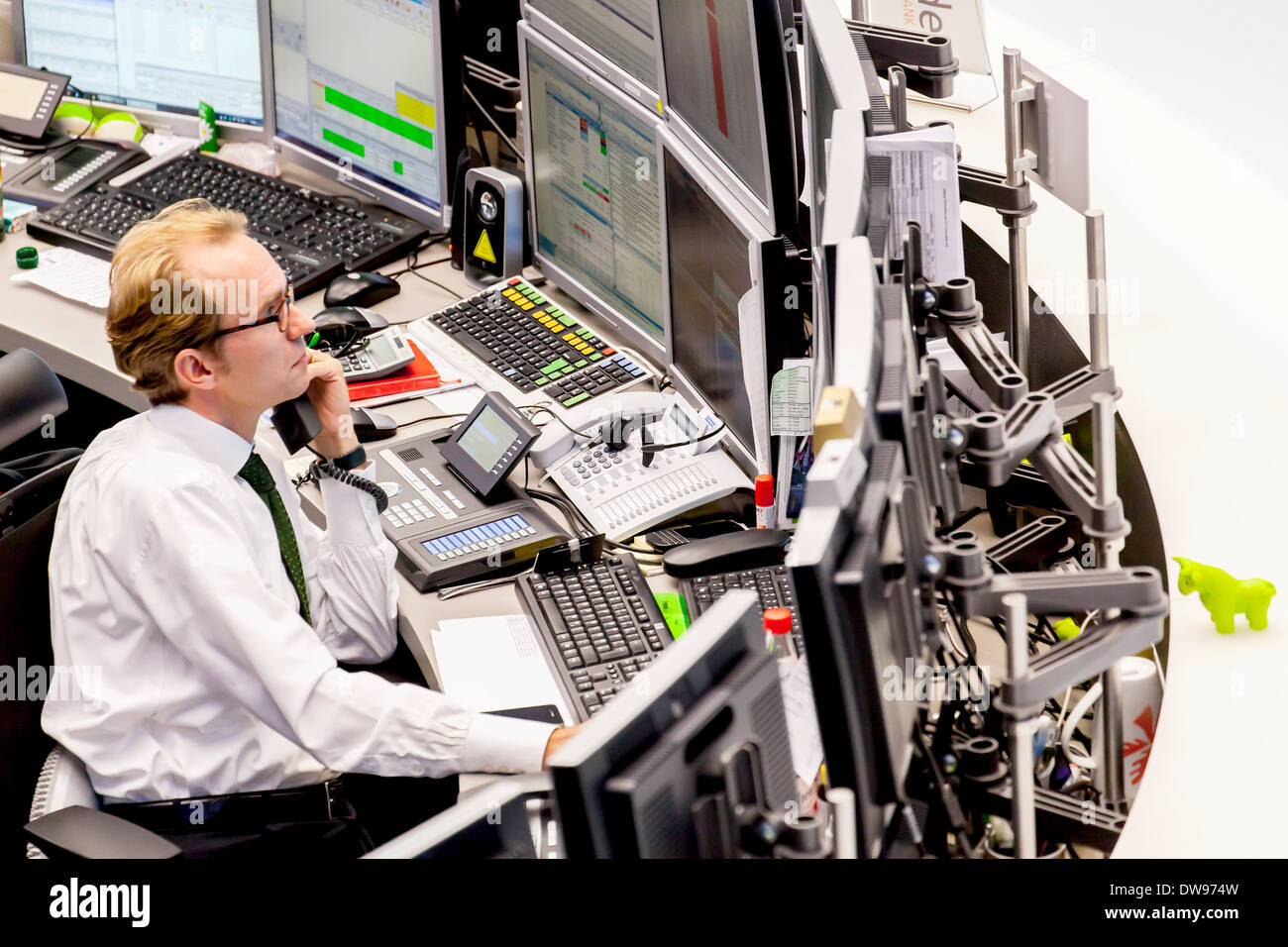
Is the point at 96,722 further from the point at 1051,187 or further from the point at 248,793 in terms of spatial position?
the point at 1051,187

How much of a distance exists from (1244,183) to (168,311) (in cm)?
188

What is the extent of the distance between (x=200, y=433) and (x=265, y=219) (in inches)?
50.6

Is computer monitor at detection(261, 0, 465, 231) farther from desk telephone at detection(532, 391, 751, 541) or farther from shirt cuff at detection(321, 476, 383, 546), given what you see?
shirt cuff at detection(321, 476, 383, 546)

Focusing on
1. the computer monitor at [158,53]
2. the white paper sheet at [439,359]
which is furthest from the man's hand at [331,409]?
the computer monitor at [158,53]

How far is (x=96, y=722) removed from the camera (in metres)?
1.63

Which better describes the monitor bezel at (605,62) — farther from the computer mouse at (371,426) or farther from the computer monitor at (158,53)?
the computer monitor at (158,53)

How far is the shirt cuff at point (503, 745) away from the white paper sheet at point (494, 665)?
8 centimetres

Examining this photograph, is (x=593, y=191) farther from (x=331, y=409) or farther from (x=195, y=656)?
(x=195, y=656)

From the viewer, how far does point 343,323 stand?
248cm

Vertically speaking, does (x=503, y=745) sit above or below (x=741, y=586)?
below

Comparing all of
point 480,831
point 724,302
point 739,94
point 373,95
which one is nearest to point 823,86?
point 739,94

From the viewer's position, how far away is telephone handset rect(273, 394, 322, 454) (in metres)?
1.99

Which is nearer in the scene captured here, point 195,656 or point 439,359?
point 195,656

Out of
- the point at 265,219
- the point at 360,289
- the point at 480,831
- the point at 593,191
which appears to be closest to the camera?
the point at 480,831
